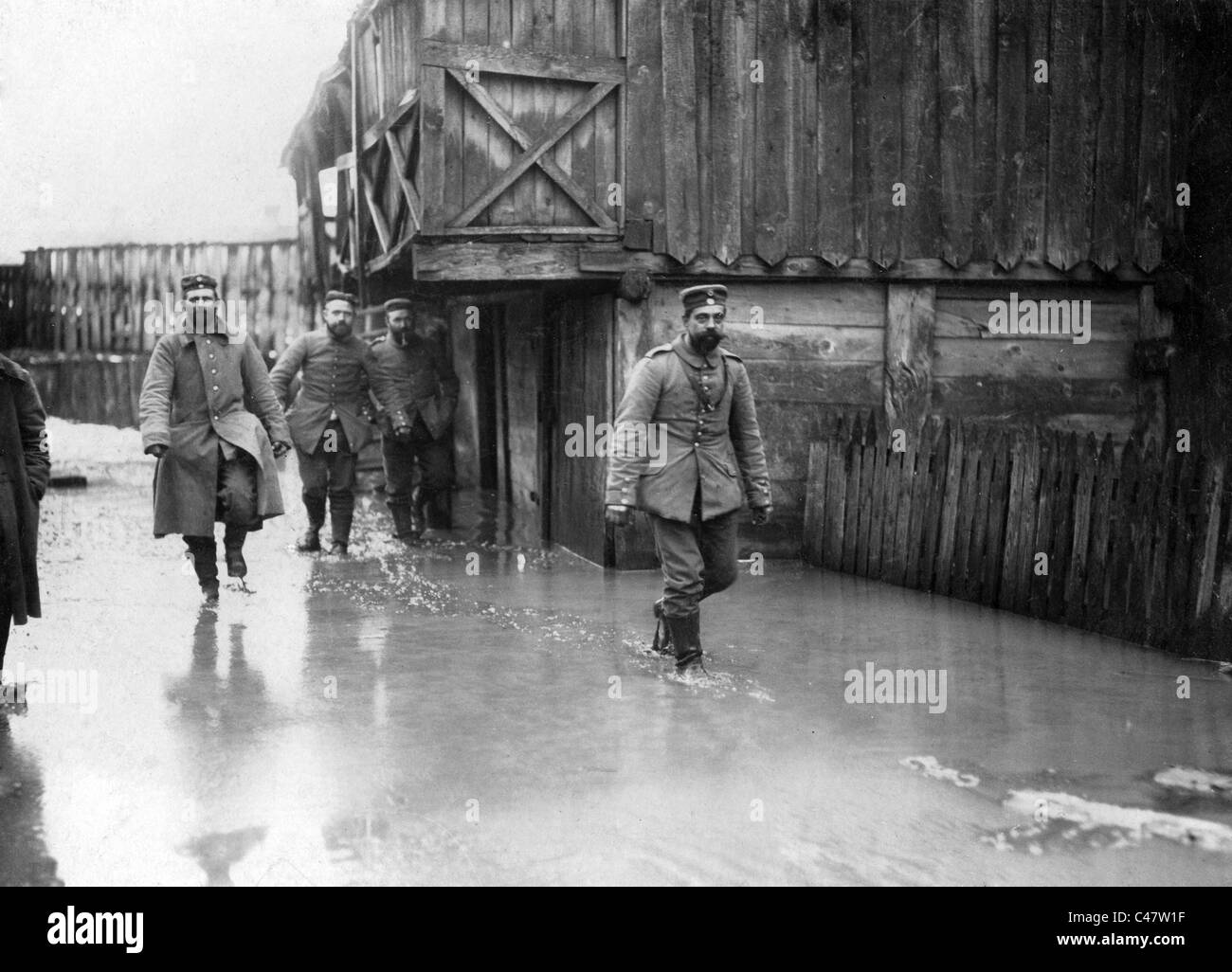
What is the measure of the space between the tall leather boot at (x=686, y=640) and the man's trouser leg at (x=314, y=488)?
5258mm

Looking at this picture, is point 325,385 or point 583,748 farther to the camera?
point 325,385

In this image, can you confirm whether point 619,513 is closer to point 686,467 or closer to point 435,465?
point 686,467

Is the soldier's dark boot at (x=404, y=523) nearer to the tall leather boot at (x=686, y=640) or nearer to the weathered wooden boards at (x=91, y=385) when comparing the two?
the tall leather boot at (x=686, y=640)

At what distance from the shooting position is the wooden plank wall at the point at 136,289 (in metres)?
23.2

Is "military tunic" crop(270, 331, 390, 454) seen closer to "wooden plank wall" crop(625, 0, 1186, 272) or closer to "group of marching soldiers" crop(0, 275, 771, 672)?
"group of marching soldiers" crop(0, 275, 771, 672)

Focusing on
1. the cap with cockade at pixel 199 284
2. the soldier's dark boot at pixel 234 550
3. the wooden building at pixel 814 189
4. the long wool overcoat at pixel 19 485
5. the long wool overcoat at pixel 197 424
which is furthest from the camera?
the wooden building at pixel 814 189

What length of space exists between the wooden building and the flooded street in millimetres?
2522

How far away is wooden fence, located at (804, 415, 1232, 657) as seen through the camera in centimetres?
750

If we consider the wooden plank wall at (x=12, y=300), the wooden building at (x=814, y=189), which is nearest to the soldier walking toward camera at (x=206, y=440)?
the wooden building at (x=814, y=189)

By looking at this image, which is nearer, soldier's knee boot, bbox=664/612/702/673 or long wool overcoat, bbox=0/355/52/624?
long wool overcoat, bbox=0/355/52/624

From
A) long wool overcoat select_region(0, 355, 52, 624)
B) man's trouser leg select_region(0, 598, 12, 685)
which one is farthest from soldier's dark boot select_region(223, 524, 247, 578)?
man's trouser leg select_region(0, 598, 12, 685)

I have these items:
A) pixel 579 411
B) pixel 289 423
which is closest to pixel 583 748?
pixel 579 411

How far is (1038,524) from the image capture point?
875 cm

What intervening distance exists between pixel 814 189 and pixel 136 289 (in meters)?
16.9
